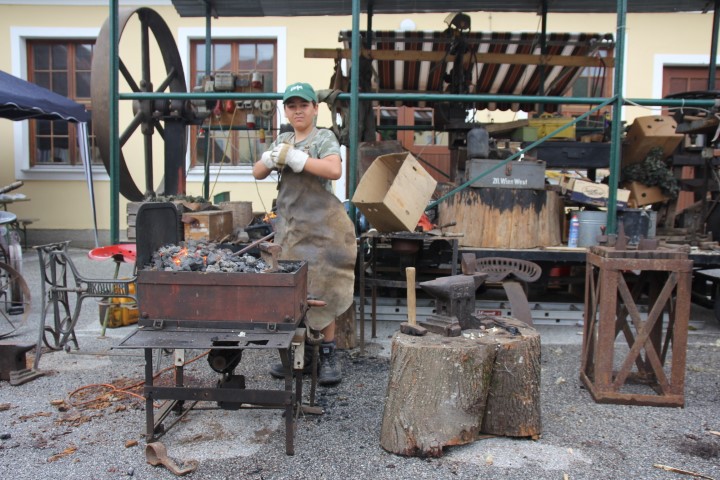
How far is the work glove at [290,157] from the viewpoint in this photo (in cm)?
335

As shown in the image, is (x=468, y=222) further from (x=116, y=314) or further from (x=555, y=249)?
(x=116, y=314)

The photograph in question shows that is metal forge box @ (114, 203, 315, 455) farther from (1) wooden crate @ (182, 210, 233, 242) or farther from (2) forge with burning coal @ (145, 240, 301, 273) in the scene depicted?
(1) wooden crate @ (182, 210, 233, 242)

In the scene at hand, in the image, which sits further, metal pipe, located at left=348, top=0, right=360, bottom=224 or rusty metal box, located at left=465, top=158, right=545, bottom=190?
rusty metal box, located at left=465, top=158, right=545, bottom=190

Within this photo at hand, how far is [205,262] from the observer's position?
3027mm

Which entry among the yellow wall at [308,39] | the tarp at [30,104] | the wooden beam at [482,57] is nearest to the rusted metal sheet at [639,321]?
the wooden beam at [482,57]

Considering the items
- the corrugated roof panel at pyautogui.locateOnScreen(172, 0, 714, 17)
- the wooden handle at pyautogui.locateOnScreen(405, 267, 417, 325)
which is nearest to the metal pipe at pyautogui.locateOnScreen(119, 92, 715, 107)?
the corrugated roof panel at pyautogui.locateOnScreen(172, 0, 714, 17)

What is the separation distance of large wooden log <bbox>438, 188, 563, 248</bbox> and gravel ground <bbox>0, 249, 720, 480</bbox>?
144 centimetres

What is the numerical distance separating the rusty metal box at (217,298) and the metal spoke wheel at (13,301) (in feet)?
10.1

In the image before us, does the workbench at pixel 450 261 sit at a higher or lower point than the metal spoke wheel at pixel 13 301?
higher

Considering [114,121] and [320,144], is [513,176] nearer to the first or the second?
[320,144]

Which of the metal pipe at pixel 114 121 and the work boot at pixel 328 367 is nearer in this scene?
the work boot at pixel 328 367

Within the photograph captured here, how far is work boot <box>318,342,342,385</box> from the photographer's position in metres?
3.79

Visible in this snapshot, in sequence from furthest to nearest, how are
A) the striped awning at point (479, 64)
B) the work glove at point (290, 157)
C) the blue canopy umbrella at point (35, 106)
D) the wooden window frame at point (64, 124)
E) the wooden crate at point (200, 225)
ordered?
the wooden window frame at point (64, 124) → the blue canopy umbrella at point (35, 106) → the striped awning at point (479, 64) → the wooden crate at point (200, 225) → the work glove at point (290, 157)

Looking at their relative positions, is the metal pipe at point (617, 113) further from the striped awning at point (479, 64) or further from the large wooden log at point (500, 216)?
the striped awning at point (479, 64)
